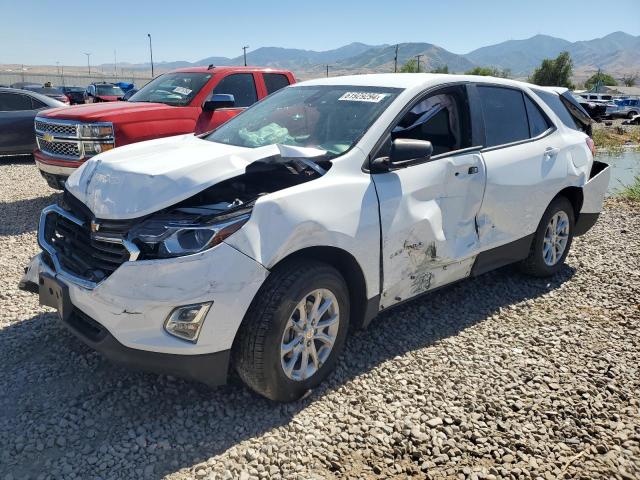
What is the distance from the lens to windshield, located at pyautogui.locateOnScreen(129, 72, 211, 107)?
7.43 meters

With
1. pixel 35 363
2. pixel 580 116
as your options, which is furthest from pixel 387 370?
pixel 580 116

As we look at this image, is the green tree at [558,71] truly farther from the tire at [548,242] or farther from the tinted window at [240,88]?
the tire at [548,242]

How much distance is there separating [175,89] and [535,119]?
5008mm

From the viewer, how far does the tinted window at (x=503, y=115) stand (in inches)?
168

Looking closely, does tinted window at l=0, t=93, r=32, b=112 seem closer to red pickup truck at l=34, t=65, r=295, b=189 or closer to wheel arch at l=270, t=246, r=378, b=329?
red pickup truck at l=34, t=65, r=295, b=189

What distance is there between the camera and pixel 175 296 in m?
2.60

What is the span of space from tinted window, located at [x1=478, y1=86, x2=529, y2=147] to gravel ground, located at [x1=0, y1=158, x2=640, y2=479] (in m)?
1.47

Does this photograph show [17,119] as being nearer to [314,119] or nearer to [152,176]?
[314,119]

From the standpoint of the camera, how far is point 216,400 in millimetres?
3123

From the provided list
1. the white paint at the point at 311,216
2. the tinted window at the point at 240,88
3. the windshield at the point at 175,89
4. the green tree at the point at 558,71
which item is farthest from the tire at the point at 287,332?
the green tree at the point at 558,71

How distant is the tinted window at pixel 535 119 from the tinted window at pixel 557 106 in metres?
0.20

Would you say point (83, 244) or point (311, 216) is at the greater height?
point (311, 216)

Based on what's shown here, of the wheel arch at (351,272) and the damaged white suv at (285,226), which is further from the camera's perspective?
the wheel arch at (351,272)

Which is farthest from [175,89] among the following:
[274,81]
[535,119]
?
[535,119]
